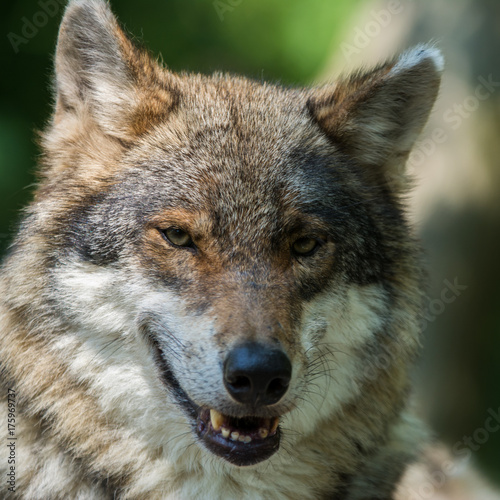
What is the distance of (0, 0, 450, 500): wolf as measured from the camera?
11.8ft

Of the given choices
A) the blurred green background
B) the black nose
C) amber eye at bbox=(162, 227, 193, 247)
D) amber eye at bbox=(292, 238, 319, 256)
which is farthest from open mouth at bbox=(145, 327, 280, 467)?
the blurred green background

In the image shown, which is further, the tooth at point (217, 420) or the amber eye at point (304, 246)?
the amber eye at point (304, 246)

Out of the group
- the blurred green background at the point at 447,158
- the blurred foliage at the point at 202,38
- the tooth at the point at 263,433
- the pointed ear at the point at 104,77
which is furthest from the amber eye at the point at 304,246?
the blurred foliage at the point at 202,38

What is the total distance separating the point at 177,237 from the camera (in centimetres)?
378

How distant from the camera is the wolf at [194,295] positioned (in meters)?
3.59

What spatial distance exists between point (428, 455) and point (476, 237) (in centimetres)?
273

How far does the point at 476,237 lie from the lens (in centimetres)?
757

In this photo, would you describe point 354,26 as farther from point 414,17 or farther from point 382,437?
point 382,437

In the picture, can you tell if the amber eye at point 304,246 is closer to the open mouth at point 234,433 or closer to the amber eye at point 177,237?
the amber eye at point 177,237

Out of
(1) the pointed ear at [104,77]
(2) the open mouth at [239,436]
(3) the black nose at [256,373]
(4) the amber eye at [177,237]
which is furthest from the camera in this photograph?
(1) the pointed ear at [104,77]

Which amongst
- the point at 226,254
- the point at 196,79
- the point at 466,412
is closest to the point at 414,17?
the point at 196,79

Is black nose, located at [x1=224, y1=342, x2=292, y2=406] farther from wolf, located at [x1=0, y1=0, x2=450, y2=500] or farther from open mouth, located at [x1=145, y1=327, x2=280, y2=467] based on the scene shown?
open mouth, located at [x1=145, y1=327, x2=280, y2=467]

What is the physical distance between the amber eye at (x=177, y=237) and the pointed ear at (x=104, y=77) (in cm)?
79

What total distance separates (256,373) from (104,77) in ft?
7.07
